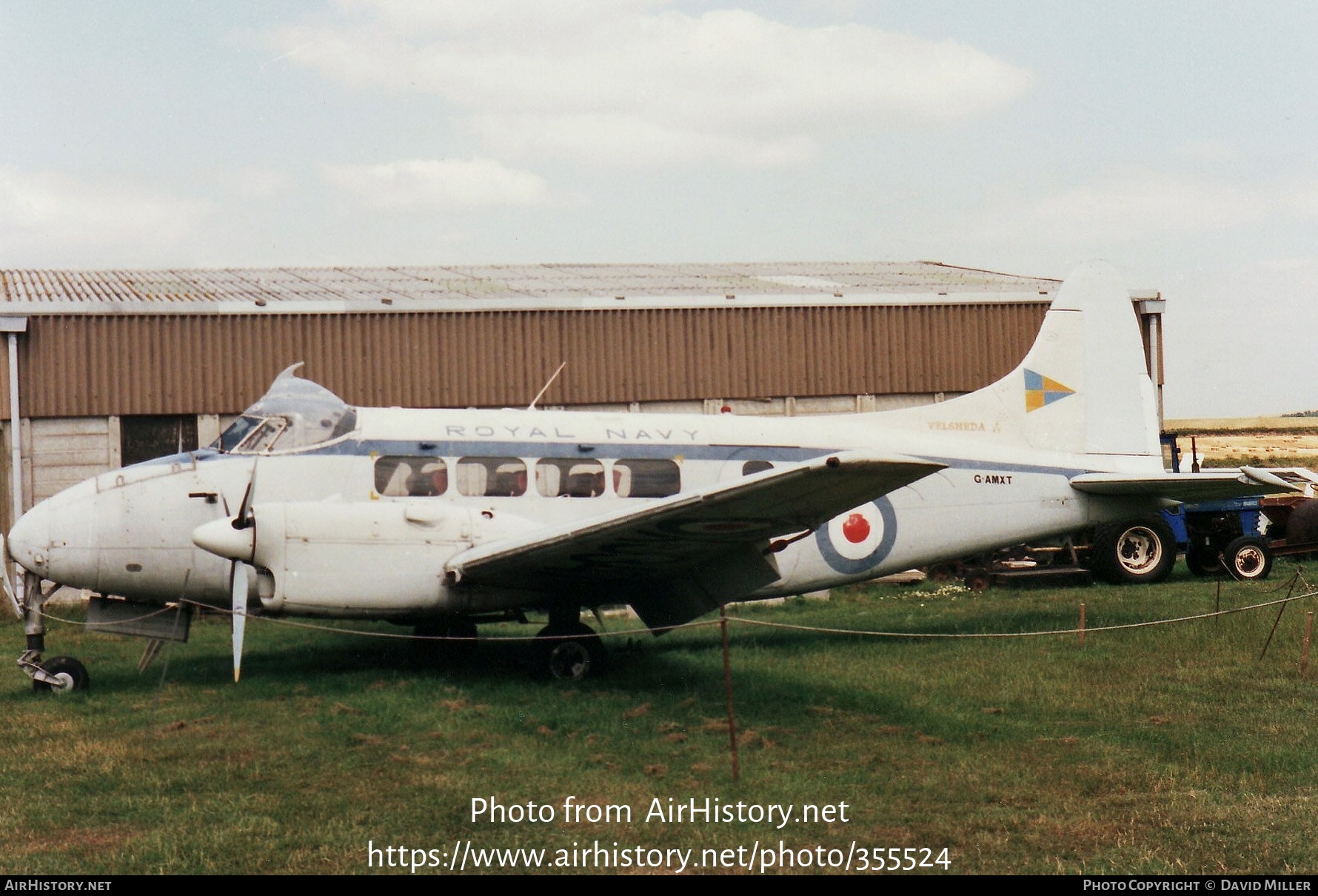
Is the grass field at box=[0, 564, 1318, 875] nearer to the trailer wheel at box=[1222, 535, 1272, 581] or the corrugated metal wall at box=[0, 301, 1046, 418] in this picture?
the corrugated metal wall at box=[0, 301, 1046, 418]

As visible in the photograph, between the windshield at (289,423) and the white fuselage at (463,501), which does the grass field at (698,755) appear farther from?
the windshield at (289,423)

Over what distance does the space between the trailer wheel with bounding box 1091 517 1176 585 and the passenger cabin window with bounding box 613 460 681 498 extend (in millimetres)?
10054

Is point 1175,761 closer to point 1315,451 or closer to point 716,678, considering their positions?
point 716,678

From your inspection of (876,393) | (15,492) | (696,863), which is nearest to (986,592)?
(876,393)

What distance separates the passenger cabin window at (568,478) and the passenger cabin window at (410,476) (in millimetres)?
995

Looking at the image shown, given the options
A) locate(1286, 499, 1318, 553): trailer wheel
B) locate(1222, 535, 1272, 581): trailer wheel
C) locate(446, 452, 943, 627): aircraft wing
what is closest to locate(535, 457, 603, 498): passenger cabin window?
locate(446, 452, 943, 627): aircraft wing

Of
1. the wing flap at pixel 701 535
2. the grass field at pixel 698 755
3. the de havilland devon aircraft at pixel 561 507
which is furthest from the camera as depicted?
the de havilland devon aircraft at pixel 561 507

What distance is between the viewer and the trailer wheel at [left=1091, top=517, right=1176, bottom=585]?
63.3 ft

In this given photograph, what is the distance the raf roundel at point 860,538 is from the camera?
1320cm

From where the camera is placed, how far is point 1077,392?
1465 cm

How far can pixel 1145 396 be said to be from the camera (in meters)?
14.9

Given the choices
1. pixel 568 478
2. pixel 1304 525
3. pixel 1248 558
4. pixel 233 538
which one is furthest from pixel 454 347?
pixel 1304 525

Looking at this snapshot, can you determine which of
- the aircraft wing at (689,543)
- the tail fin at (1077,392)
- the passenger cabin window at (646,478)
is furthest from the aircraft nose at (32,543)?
the tail fin at (1077,392)

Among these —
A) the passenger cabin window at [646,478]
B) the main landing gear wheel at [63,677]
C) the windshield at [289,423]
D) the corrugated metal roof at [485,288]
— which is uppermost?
the corrugated metal roof at [485,288]
